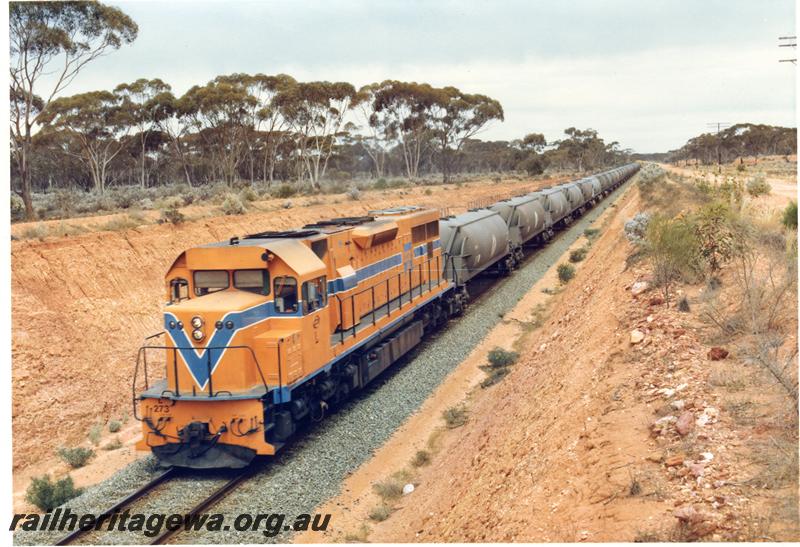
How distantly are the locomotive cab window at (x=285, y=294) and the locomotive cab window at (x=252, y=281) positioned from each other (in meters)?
0.19

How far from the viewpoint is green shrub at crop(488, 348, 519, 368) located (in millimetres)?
16953

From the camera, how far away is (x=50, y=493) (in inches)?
464

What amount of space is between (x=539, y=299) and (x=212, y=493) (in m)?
16.3

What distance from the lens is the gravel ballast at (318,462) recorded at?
10102 millimetres

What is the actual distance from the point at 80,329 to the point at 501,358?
13.6 m

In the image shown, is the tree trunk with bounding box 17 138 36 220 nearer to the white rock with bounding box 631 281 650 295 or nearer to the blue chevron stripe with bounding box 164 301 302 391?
the blue chevron stripe with bounding box 164 301 302 391

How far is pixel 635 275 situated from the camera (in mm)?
16688

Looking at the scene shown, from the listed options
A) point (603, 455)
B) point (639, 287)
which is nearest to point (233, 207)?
point (639, 287)

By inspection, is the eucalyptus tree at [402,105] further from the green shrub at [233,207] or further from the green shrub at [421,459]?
the green shrub at [421,459]

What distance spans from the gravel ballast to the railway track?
0.14m

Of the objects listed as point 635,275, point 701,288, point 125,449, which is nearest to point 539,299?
point 635,275

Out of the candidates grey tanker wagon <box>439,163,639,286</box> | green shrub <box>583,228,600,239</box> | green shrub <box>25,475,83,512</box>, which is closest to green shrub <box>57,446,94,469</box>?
green shrub <box>25,475,83,512</box>

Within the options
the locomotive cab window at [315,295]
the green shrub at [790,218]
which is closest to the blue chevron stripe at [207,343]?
the locomotive cab window at [315,295]

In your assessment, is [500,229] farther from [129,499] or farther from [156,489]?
[129,499]
